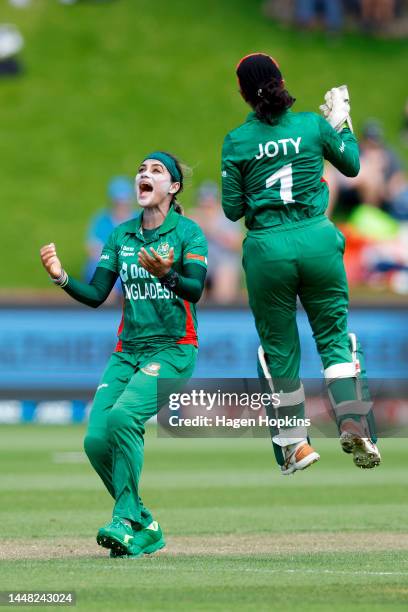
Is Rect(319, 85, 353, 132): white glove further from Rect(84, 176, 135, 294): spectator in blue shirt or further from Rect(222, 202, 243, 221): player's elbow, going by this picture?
Rect(84, 176, 135, 294): spectator in blue shirt

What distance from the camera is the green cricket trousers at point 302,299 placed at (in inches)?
344

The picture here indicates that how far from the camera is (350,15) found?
106 ft

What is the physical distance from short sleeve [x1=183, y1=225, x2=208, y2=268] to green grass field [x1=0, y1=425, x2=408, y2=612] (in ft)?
5.63

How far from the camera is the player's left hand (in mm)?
8609

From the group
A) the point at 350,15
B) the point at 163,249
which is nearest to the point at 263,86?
the point at 163,249

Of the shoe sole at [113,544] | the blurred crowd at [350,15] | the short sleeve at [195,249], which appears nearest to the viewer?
the shoe sole at [113,544]

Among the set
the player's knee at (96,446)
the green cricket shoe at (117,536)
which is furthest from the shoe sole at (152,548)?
the player's knee at (96,446)

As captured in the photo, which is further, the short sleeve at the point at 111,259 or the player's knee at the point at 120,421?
the short sleeve at the point at 111,259

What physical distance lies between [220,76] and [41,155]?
409cm

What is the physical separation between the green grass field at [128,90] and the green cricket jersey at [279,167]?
61.5 ft

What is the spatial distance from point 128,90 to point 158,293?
22312 mm

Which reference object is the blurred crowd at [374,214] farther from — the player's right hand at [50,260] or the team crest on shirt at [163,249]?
the player's right hand at [50,260]

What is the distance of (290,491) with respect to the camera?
14.0 metres

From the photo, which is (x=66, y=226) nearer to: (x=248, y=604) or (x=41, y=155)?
(x=41, y=155)
